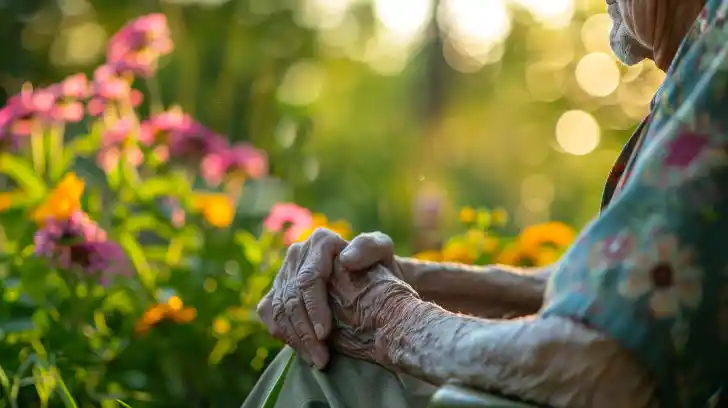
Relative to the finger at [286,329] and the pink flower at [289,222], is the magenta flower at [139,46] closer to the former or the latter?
the pink flower at [289,222]

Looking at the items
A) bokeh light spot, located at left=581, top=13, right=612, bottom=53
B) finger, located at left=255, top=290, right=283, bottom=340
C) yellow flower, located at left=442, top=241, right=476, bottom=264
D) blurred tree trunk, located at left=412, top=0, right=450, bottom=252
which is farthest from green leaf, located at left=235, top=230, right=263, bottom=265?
bokeh light spot, located at left=581, top=13, right=612, bottom=53

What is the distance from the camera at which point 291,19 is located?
32.1ft

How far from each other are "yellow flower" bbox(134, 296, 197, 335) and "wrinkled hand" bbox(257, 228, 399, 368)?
25.3 inches

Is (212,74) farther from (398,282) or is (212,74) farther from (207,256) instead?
(398,282)

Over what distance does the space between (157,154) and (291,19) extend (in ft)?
24.4

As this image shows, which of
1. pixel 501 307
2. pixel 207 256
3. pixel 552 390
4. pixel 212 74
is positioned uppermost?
pixel 552 390

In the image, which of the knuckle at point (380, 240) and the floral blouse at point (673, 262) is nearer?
the floral blouse at point (673, 262)

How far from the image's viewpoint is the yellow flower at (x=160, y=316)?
2031mm

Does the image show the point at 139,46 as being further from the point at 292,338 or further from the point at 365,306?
the point at 365,306

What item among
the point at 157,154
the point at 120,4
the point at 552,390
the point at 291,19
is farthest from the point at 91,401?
the point at 291,19

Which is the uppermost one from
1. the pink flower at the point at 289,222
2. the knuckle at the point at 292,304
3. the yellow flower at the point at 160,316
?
the knuckle at the point at 292,304

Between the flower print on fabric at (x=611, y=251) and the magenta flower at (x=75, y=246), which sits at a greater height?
the flower print on fabric at (x=611, y=251)

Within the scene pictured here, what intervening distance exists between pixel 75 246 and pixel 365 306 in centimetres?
94

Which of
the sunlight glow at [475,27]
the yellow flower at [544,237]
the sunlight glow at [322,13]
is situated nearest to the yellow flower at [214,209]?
the yellow flower at [544,237]
